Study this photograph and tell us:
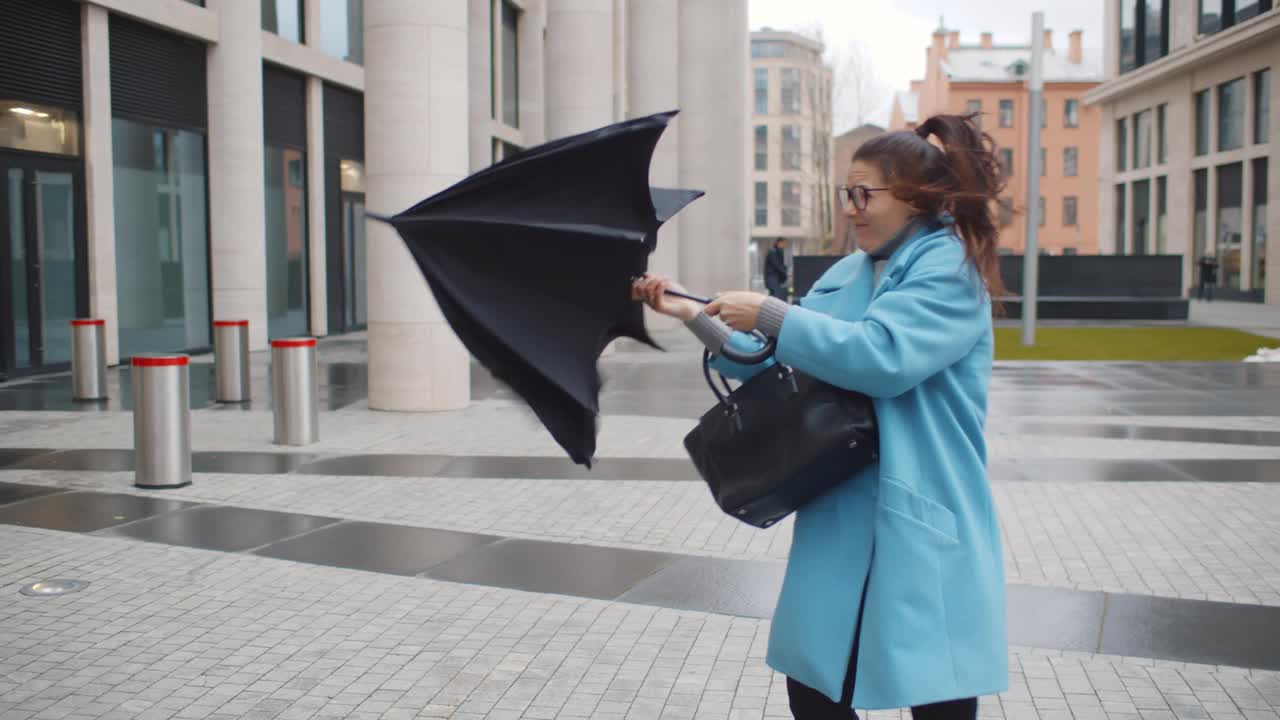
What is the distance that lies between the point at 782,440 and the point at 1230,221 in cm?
4519

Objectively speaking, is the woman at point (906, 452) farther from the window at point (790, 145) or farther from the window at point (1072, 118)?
the window at point (790, 145)

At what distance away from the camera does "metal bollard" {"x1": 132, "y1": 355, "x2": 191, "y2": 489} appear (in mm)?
8508

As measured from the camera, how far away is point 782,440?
258cm

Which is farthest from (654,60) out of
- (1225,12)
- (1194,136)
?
(1194,136)

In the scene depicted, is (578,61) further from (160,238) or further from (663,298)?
(663,298)

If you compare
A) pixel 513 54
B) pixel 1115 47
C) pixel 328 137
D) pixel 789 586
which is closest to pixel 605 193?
A: pixel 789 586

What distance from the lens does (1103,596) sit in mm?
5766

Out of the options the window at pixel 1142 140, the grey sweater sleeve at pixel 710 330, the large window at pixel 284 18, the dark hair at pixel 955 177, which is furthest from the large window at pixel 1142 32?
the grey sweater sleeve at pixel 710 330

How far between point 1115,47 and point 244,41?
1692 inches

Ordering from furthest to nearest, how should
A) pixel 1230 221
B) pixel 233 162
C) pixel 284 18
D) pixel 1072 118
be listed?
pixel 1072 118 < pixel 1230 221 < pixel 284 18 < pixel 233 162

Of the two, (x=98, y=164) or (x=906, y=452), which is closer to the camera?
(x=906, y=452)

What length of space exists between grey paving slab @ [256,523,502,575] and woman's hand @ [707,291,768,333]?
4115mm

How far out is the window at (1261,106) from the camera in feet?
129

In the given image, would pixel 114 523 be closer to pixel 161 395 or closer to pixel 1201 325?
pixel 161 395
